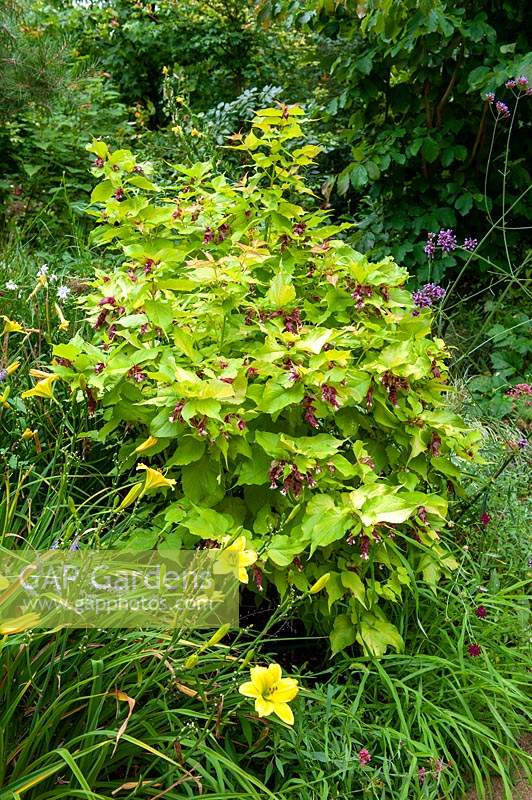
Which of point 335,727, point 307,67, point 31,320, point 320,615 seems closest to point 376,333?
point 320,615

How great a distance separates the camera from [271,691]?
4.04 ft

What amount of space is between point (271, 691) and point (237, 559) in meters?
Answer: 0.22

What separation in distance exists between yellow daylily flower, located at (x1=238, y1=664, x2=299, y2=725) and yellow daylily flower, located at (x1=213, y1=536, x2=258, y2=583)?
0.17 meters

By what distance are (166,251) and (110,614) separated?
0.92m

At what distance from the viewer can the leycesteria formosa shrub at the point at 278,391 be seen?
181 cm

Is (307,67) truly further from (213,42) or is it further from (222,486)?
(222,486)

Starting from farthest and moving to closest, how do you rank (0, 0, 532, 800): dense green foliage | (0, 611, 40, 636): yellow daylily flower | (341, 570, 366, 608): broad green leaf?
(341, 570, 366, 608): broad green leaf → (0, 0, 532, 800): dense green foliage → (0, 611, 40, 636): yellow daylily flower

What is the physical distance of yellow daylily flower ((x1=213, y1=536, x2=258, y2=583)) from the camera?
4.31 feet

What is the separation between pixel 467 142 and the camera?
508cm

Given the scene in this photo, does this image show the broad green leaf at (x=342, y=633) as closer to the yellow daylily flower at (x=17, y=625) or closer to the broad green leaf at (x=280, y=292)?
the broad green leaf at (x=280, y=292)

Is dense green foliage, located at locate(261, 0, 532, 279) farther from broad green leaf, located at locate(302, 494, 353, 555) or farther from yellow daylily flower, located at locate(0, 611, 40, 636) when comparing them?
yellow daylily flower, located at locate(0, 611, 40, 636)

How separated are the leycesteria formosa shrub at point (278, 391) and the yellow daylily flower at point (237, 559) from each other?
10.9 inches

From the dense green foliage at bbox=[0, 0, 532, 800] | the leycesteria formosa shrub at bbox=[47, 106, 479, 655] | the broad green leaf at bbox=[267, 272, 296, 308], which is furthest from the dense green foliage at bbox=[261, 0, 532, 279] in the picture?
the broad green leaf at bbox=[267, 272, 296, 308]

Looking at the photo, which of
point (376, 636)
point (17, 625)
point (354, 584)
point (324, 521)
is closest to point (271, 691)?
point (17, 625)
